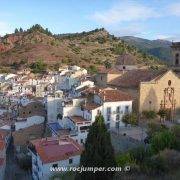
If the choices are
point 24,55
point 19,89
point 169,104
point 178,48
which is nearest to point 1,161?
point 169,104

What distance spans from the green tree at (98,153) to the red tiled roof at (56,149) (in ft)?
19.2

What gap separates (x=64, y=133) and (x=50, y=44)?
76.3 meters

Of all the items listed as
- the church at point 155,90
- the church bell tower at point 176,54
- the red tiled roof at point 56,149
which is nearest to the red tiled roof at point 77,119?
the red tiled roof at point 56,149

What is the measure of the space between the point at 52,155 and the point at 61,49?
7886 cm

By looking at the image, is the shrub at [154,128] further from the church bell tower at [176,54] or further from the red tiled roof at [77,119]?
the church bell tower at [176,54]

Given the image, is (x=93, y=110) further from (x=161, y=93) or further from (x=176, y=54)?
(x=176, y=54)

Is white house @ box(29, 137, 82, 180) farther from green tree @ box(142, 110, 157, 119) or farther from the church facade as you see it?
the church facade

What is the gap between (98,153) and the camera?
67.2ft

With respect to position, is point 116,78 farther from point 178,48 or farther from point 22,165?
point 22,165

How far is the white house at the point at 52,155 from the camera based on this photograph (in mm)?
26000

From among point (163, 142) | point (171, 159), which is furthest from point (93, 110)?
point (171, 159)

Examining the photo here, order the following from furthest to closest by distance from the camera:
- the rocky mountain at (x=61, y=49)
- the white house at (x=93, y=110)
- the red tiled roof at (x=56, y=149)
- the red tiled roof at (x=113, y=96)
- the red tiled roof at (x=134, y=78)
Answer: the rocky mountain at (x=61, y=49) < the red tiled roof at (x=134, y=78) < the red tiled roof at (x=113, y=96) < the white house at (x=93, y=110) < the red tiled roof at (x=56, y=149)

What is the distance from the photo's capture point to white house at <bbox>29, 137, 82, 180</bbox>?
85.3 feet

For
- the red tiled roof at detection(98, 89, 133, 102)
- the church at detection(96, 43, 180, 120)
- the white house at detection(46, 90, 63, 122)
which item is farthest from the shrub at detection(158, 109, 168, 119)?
the white house at detection(46, 90, 63, 122)
